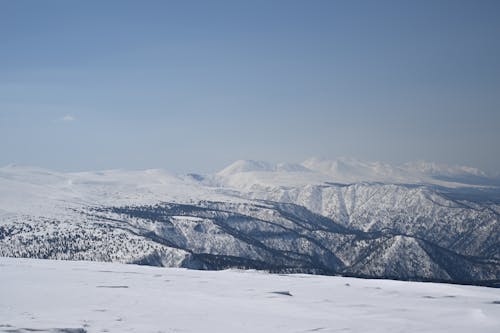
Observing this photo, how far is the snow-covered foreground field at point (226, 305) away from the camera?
5300 cm

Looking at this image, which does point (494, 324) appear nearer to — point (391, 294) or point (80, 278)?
point (391, 294)

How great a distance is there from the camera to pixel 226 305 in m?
67.0

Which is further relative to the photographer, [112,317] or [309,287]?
[309,287]

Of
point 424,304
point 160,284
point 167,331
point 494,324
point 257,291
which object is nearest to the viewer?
point 167,331

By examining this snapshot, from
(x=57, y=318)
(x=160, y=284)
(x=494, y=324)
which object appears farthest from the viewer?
(x=160, y=284)

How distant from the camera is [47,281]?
83.9m

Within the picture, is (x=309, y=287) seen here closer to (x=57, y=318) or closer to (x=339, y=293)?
(x=339, y=293)

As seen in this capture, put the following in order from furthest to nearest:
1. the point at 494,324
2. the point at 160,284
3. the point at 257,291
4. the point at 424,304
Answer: the point at 160,284 → the point at 257,291 → the point at 424,304 → the point at 494,324

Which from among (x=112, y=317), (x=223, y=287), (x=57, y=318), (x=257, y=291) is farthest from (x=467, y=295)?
(x=57, y=318)

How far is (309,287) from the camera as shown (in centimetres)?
9256

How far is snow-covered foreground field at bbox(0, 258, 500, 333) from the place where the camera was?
2087 inches

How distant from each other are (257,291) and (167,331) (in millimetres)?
36097

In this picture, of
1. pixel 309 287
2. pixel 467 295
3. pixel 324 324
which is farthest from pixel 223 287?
pixel 467 295

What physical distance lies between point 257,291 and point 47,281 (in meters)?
40.0
